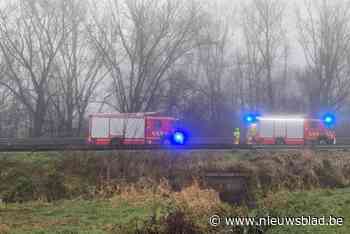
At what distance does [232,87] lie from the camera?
61188 millimetres

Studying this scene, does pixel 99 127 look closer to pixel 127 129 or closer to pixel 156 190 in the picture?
pixel 127 129

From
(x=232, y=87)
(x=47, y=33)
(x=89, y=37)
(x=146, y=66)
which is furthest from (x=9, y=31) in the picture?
(x=232, y=87)

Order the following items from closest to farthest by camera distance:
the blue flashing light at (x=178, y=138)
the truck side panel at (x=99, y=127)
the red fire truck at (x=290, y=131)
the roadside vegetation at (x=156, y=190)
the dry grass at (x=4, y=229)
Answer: the dry grass at (x=4, y=229) → the roadside vegetation at (x=156, y=190) → the blue flashing light at (x=178, y=138) → the truck side panel at (x=99, y=127) → the red fire truck at (x=290, y=131)

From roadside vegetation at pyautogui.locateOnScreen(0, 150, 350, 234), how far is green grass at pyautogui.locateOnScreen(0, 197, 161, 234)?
29 mm

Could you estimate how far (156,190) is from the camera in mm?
20500

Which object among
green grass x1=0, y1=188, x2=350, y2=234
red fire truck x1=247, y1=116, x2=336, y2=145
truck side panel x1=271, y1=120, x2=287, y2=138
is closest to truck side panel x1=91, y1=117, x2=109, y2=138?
red fire truck x1=247, y1=116, x2=336, y2=145

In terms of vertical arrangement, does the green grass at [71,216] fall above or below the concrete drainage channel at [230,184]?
below

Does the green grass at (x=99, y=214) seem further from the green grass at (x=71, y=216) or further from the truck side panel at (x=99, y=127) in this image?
the truck side panel at (x=99, y=127)

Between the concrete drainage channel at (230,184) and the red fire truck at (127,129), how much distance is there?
1428 centimetres

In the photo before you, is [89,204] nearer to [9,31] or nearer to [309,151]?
[309,151]

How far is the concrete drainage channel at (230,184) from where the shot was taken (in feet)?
71.7

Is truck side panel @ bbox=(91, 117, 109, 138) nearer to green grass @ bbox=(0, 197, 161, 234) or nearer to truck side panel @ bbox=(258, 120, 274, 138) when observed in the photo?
truck side panel @ bbox=(258, 120, 274, 138)

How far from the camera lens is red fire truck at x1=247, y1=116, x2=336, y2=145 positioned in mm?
44031

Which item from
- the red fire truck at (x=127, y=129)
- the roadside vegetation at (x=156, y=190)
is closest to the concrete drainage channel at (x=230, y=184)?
the roadside vegetation at (x=156, y=190)
